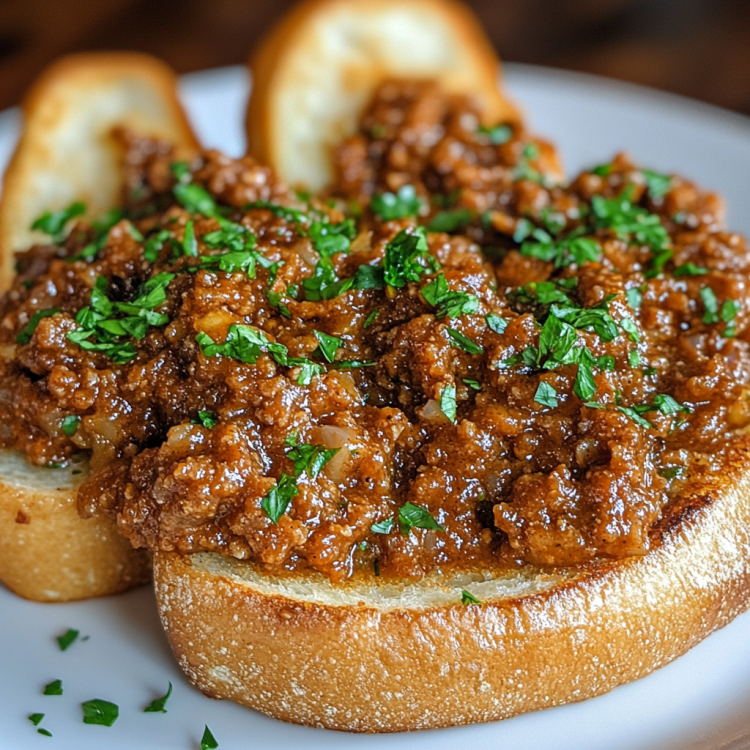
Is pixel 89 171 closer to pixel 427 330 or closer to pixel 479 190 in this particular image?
pixel 479 190

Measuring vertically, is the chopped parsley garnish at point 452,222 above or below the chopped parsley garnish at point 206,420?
above

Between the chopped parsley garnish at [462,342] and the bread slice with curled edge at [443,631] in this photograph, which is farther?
the chopped parsley garnish at [462,342]

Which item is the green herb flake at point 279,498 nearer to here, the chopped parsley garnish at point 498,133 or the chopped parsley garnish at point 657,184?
the chopped parsley garnish at point 657,184

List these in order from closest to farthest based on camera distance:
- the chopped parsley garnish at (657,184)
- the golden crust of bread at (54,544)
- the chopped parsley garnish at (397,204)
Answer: the golden crust of bread at (54,544)
the chopped parsley garnish at (657,184)
the chopped parsley garnish at (397,204)

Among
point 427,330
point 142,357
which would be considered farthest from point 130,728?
point 427,330

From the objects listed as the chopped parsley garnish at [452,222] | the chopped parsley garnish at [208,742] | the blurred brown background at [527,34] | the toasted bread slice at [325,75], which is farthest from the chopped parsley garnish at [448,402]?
the blurred brown background at [527,34]

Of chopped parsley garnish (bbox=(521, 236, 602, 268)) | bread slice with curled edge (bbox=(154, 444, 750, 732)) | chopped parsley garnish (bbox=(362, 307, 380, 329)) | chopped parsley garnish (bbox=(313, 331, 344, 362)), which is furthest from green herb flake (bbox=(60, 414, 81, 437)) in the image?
chopped parsley garnish (bbox=(521, 236, 602, 268))

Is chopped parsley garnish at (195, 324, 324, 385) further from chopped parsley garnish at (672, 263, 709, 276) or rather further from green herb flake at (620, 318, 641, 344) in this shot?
chopped parsley garnish at (672, 263, 709, 276)
